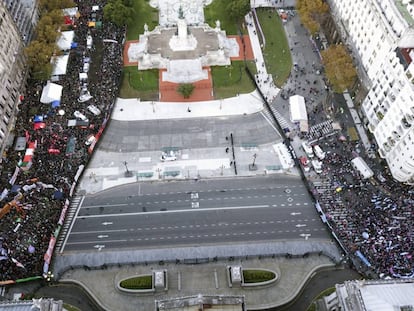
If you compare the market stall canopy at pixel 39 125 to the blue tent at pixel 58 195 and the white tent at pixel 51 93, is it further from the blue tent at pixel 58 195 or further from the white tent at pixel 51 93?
the blue tent at pixel 58 195

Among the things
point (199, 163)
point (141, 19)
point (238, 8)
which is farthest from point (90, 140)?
point (238, 8)

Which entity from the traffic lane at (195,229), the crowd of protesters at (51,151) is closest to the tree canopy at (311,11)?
the crowd of protesters at (51,151)

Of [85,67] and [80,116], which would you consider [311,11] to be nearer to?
[85,67]

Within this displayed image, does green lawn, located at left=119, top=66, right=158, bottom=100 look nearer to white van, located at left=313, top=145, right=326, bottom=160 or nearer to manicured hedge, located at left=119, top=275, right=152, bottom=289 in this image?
white van, located at left=313, top=145, right=326, bottom=160

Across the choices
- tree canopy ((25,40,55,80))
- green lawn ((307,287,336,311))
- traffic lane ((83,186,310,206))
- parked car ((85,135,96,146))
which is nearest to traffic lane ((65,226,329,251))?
traffic lane ((83,186,310,206))

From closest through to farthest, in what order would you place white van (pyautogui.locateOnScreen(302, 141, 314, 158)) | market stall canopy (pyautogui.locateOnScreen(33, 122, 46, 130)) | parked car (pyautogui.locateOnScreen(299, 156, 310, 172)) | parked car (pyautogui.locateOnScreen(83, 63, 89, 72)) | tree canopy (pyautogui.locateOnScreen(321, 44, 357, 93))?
parked car (pyautogui.locateOnScreen(299, 156, 310, 172)) < white van (pyautogui.locateOnScreen(302, 141, 314, 158)) < market stall canopy (pyautogui.locateOnScreen(33, 122, 46, 130)) < tree canopy (pyautogui.locateOnScreen(321, 44, 357, 93)) < parked car (pyautogui.locateOnScreen(83, 63, 89, 72))

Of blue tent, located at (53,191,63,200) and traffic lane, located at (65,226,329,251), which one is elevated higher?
blue tent, located at (53,191,63,200)

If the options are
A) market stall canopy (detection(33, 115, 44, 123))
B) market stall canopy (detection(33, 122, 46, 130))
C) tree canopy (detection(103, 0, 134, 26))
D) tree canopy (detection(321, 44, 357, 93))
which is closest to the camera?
market stall canopy (detection(33, 122, 46, 130))

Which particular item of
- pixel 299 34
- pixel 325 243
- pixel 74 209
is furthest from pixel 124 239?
pixel 299 34
